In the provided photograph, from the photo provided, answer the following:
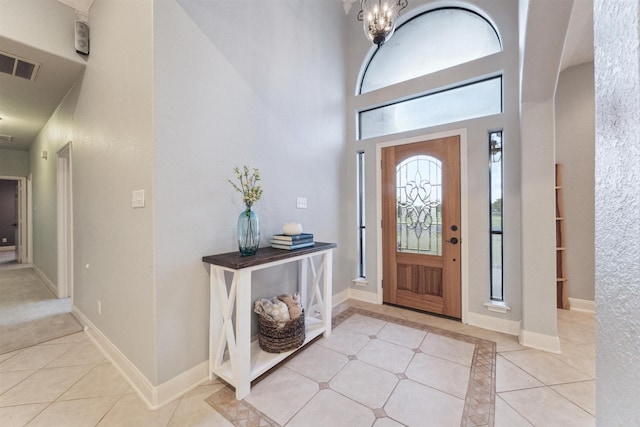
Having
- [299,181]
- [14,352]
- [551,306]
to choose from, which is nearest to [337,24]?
[299,181]

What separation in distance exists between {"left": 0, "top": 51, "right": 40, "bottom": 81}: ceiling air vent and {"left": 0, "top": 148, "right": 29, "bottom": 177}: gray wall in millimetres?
4711

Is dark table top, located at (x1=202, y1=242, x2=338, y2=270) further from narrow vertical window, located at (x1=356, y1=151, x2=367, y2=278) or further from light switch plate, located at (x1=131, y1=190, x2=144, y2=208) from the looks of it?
narrow vertical window, located at (x1=356, y1=151, x2=367, y2=278)

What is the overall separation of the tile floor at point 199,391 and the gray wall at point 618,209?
1.37 meters

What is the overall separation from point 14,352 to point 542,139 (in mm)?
4948

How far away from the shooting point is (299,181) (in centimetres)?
281

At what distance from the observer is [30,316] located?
3.01 metres

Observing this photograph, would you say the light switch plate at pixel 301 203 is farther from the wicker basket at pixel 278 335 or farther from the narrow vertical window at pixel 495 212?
the narrow vertical window at pixel 495 212

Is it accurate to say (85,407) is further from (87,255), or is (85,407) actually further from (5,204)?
(5,204)

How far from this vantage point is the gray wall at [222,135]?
1.70 meters

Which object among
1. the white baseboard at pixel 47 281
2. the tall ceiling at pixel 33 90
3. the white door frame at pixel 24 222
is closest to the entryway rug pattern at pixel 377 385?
the tall ceiling at pixel 33 90

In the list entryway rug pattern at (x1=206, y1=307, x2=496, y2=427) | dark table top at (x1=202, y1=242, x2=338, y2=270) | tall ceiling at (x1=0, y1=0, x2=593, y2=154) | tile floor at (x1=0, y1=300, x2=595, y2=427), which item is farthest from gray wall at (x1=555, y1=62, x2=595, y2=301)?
dark table top at (x1=202, y1=242, x2=338, y2=270)

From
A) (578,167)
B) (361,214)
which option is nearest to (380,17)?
(361,214)

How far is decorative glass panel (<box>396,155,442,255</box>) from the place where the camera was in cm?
298

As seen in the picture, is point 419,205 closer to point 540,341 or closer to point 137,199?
point 540,341
